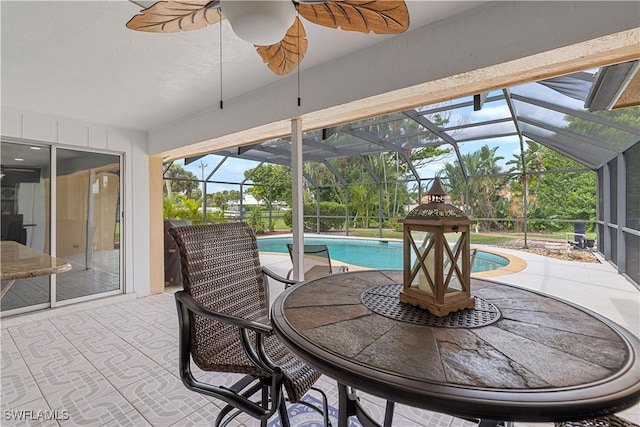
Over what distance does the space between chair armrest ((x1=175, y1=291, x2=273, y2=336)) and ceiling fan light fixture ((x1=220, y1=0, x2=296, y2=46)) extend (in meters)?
1.05

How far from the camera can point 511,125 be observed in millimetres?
6645

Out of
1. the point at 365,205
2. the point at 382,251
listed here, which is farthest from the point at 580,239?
the point at 365,205

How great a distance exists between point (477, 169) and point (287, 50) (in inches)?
358

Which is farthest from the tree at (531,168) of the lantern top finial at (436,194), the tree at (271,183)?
the lantern top finial at (436,194)

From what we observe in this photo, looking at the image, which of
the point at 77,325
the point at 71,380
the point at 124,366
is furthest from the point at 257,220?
the point at 71,380

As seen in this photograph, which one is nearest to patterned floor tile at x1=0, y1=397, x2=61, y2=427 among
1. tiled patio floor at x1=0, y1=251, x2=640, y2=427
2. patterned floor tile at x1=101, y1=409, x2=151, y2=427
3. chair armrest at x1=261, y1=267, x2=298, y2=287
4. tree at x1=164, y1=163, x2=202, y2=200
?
tiled patio floor at x1=0, y1=251, x2=640, y2=427

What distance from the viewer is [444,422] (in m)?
1.80

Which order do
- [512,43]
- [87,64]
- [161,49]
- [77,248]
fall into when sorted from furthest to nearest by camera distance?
[77,248], [87,64], [161,49], [512,43]

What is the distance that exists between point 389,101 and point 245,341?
1.91 meters

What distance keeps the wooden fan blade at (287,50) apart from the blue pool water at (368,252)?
18.2 feet

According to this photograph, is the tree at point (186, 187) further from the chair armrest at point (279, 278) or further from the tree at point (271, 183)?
the chair armrest at point (279, 278)

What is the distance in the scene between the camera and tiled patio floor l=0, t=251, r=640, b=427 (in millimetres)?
1868

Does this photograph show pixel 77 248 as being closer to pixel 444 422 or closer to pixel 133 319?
pixel 133 319

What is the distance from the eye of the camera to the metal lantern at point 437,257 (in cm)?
105
